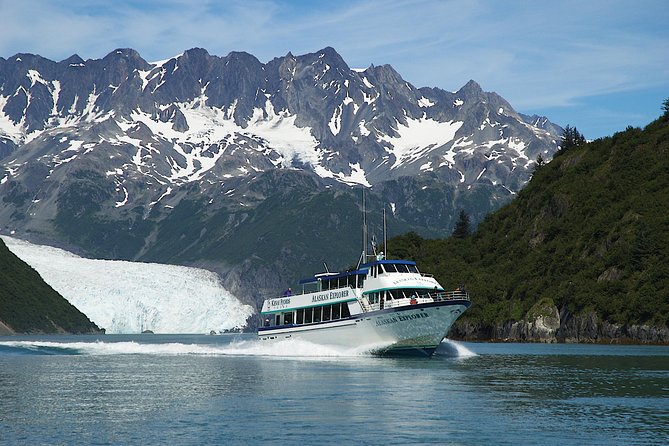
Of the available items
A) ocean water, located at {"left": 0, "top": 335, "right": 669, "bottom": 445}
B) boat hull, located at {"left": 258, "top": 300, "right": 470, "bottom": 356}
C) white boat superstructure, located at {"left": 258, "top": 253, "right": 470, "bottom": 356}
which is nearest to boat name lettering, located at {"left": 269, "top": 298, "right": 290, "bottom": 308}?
white boat superstructure, located at {"left": 258, "top": 253, "right": 470, "bottom": 356}

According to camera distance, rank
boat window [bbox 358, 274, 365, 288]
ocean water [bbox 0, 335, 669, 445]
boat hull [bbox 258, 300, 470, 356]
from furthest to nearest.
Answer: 1. boat window [bbox 358, 274, 365, 288]
2. boat hull [bbox 258, 300, 470, 356]
3. ocean water [bbox 0, 335, 669, 445]

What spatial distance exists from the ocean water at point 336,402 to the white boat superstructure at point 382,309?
7.06 ft

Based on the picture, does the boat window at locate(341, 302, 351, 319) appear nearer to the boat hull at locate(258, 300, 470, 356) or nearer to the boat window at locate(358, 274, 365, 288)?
the boat hull at locate(258, 300, 470, 356)

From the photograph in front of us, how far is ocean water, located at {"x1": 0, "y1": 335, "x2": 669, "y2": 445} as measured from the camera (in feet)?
162

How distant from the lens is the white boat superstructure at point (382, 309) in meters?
95.3

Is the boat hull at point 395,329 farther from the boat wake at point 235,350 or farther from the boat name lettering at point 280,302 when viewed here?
the boat name lettering at point 280,302

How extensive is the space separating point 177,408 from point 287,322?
167 feet

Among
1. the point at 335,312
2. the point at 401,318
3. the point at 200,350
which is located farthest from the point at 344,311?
the point at 200,350

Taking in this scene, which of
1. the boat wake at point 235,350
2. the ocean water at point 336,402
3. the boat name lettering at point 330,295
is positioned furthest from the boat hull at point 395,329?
the boat name lettering at point 330,295

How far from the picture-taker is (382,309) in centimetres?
9588

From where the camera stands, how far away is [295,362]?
96562mm

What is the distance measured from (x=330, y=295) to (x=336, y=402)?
41468mm

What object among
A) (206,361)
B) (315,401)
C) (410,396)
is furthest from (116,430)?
(206,361)

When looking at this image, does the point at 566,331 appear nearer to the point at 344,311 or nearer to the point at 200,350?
the point at 200,350
